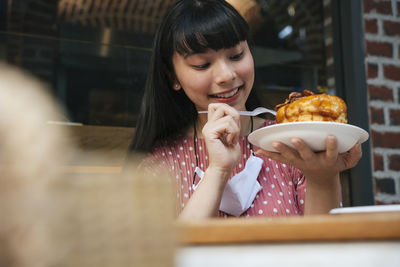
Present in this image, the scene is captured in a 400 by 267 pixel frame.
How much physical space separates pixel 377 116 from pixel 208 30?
42.5 inches

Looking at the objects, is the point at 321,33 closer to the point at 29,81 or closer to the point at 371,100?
the point at 371,100

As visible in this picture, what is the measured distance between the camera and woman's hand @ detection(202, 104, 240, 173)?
4.43 ft

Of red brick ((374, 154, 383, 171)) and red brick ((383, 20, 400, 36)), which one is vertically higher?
red brick ((383, 20, 400, 36))

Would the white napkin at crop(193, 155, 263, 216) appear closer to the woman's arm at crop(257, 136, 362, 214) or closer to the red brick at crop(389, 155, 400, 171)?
the woman's arm at crop(257, 136, 362, 214)

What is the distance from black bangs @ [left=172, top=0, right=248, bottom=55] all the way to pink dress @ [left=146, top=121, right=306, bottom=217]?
0.39m

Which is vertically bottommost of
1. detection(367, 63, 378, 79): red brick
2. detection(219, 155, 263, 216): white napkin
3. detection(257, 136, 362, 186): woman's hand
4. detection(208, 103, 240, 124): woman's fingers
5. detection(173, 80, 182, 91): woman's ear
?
detection(219, 155, 263, 216): white napkin

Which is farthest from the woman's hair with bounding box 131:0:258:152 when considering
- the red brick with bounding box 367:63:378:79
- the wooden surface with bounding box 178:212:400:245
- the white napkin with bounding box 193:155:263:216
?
the wooden surface with bounding box 178:212:400:245

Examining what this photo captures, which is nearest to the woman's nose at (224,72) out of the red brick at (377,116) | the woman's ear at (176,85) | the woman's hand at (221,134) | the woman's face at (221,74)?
the woman's face at (221,74)

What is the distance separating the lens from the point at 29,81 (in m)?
0.34

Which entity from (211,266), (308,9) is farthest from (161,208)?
(308,9)

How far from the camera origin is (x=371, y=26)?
7.21ft

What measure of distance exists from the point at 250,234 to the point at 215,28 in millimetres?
1174

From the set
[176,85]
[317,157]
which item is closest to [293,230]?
[317,157]

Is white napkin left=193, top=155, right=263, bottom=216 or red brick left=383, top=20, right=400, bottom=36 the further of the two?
red brick left=383, top=20, right=400, bottom=36
